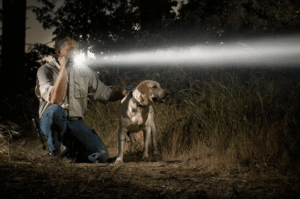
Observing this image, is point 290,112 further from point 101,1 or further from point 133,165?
point 101,1

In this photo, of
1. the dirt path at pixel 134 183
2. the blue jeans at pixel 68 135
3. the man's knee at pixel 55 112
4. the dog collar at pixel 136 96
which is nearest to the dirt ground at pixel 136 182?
the dirt path at pixel 134 183

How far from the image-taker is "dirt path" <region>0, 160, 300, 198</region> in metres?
2.79

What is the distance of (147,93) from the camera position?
4.05 meters

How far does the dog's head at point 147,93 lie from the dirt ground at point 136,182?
2.64ft

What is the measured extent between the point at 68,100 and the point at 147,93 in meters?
1.19

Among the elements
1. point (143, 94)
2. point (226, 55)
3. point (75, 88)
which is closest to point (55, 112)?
point (75, 88)

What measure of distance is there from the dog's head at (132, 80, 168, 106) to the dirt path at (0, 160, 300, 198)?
818mm

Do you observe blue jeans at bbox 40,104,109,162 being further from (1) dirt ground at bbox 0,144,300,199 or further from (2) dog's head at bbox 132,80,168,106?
(2) dog's head at bbox 132,80,168,106

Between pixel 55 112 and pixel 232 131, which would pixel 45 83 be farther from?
pixel 232 131

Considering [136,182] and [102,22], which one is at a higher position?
[102,22]

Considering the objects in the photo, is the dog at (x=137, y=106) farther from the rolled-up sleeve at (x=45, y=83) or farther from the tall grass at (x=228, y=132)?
the rolled-up sleeve at (x=45, y=83)

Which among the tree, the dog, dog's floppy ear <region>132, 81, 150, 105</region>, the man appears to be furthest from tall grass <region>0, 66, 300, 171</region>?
the tree

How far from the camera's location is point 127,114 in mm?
4105

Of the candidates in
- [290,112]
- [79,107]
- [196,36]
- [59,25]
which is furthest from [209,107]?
[59,25]
